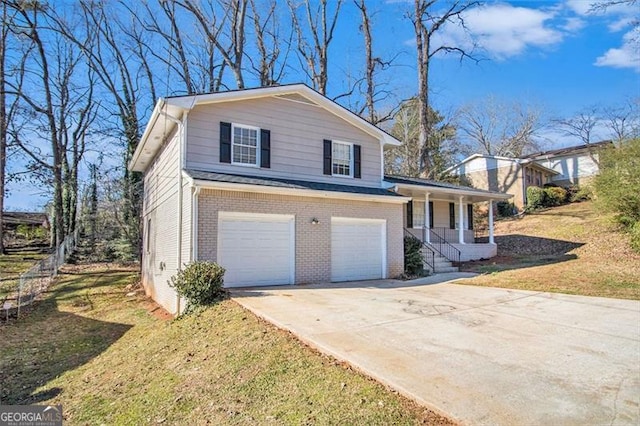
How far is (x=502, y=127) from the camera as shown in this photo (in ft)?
145

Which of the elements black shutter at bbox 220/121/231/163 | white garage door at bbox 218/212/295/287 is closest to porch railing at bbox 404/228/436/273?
white garage door at bbox 218/212/295/287

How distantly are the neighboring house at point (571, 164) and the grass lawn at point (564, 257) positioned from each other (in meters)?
6.64

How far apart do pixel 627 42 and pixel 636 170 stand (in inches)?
A: 202

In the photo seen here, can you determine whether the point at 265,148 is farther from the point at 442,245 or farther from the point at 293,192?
the point at 442,245

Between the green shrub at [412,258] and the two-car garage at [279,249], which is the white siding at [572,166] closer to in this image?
the green shrub at [412,258]

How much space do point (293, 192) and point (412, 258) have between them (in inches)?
230

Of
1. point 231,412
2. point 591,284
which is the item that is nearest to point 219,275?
point 231,412

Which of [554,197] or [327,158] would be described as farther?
[554,197]

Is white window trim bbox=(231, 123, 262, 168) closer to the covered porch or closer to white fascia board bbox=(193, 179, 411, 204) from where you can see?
white fascia board bbox=(193, 179, 411, 204)

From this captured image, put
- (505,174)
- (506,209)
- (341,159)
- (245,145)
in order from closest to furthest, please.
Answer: (245,145) < (341,159) < (506,209) < (505,174)

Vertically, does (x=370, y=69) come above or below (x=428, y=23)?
below

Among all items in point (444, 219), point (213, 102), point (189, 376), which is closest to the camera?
point (189, 376)

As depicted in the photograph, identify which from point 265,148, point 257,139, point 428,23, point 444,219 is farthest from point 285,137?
point 428,23

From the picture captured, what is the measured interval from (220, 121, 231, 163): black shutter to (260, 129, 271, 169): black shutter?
101 centimetres
